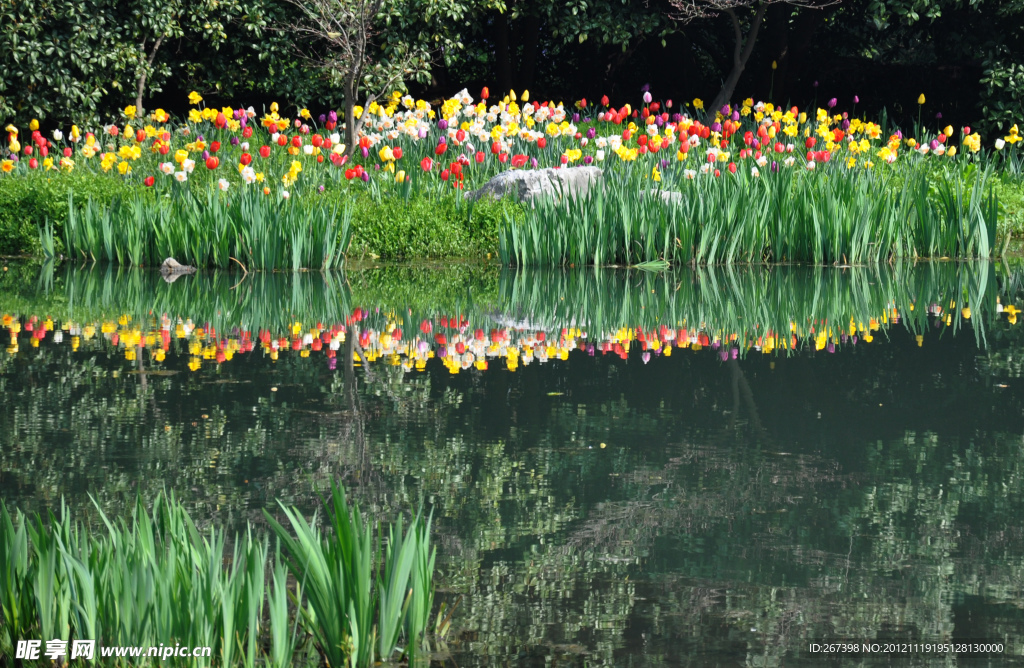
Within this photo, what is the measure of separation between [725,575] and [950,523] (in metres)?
0.68

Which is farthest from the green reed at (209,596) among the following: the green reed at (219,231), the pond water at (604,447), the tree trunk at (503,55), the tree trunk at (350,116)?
the tree trunk at (503,55)

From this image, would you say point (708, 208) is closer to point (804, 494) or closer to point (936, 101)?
point (804, 494)

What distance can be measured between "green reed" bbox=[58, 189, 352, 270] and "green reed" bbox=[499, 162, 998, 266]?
1.37 m

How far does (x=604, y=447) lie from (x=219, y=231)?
565cm

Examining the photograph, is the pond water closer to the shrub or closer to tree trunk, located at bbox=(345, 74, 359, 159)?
the shrub

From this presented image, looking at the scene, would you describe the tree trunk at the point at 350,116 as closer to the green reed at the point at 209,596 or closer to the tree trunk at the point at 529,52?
the tree trunk at the point at 529,52

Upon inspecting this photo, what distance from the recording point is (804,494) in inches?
120

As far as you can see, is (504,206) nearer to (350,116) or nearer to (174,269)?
(174,269)

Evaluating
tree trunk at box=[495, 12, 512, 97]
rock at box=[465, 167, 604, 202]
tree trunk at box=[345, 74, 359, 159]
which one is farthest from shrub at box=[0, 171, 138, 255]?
tree trunk at box=[495, 12, 512, 97]

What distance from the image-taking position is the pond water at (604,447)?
2346 mm

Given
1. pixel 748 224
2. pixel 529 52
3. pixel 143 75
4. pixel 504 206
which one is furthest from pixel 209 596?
pixel 529 52

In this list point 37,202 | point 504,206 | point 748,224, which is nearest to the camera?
point 748,224

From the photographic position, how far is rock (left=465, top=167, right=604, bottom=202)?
33.0 ft

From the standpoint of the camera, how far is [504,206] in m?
9.59
